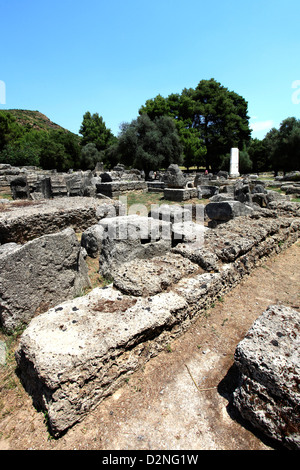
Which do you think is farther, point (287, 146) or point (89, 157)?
point (89, 157)

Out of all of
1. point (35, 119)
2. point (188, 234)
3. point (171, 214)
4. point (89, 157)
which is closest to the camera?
point (188, 234)

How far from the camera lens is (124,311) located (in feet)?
8.34

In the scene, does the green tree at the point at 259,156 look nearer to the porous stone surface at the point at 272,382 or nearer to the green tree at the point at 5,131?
the green tree at the point at 5,131

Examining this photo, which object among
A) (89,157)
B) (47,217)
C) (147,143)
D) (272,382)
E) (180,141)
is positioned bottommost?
(272,382)

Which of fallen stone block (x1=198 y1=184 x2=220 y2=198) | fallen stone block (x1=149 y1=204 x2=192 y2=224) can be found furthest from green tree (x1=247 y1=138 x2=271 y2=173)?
fallen stone block (x1=149 y1=204 x2=192 y2=224)

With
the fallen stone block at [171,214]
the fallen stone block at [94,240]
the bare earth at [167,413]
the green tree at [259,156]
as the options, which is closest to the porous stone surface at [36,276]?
the bare earth at [167,413]

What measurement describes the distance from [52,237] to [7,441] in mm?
1971

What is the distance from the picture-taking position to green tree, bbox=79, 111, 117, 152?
42.5m

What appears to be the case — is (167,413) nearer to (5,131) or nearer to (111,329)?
(111,329)

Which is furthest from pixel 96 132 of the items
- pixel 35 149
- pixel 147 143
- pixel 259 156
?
pixel 259 156

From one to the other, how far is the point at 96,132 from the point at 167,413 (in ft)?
152

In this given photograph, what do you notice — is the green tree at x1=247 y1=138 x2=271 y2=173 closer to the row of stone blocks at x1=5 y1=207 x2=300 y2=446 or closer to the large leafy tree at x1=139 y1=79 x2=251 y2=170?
the large leafy tree at x1=139 y1=79 x2=251 y2=170
